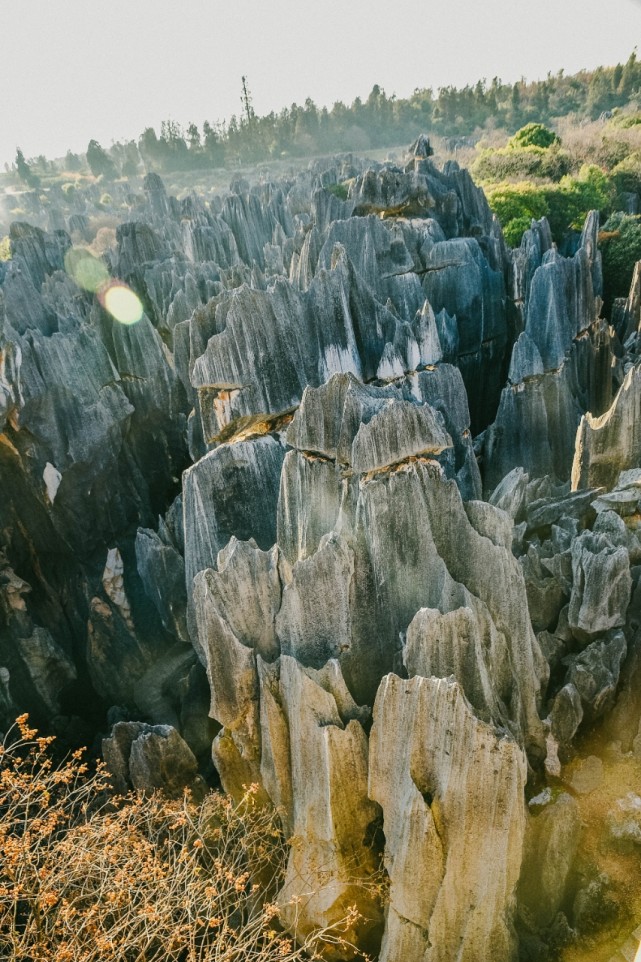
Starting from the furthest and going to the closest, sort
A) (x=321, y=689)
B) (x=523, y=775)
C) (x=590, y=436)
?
(x=590, y=436) → (x=321, y=689) → (x=523, y=775)

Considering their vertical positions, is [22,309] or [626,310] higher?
[22,309]

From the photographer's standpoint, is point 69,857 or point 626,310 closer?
point 69,857

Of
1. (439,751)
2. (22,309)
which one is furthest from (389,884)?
(22,309)

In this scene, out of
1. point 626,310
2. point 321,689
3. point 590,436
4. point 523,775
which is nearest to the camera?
point 523,775

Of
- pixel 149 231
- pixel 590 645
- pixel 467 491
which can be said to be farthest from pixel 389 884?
pixel 149 231

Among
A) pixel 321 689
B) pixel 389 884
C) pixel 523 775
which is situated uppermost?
pixel 321 689

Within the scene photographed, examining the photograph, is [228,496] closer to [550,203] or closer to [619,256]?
[619,256]

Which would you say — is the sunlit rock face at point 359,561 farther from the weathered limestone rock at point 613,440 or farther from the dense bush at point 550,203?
the dense bush at point 550,203

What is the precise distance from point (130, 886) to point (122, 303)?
67.7 feet

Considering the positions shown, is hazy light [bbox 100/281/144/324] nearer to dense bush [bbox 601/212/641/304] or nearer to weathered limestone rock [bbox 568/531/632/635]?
weathered limestone rock [bbox 568/531/632/635]

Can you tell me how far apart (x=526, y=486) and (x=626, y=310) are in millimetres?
13317

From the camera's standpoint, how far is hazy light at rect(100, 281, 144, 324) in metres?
21.1

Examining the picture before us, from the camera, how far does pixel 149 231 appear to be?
3117 cm

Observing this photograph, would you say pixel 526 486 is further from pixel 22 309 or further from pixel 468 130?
pixel 468 130
